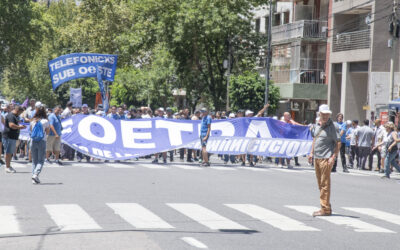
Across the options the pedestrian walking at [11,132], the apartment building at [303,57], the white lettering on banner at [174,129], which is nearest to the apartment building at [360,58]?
the apartment building at [303,57]

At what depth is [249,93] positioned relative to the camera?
45.3 meters

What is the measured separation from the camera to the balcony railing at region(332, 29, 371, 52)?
40.2 meters

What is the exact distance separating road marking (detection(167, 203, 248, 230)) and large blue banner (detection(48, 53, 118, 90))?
602 inches

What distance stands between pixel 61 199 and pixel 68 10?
6873 cm

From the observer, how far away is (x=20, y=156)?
25.2 meters

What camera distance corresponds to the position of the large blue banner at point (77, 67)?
26906 millimetres

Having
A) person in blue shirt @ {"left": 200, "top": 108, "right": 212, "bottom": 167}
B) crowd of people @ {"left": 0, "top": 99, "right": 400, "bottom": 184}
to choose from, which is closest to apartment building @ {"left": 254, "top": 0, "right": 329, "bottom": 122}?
crowd of people @ {"left": 0, "top": 99, "right": 400, "bottom": 184}

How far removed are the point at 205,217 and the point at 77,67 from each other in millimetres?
17063

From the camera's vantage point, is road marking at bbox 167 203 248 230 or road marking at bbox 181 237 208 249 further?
road marking at bbox 167 203 248 230

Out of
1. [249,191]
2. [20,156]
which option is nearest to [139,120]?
[20,156]

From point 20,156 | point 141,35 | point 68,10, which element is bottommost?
point 20,156

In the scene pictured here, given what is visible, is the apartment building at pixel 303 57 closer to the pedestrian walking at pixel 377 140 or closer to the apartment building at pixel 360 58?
the apartment building at pixel 360 58

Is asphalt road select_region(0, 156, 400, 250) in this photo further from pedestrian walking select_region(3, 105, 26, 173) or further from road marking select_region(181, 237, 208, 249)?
pedestrian walking select_region(3, 105, 26, 173)

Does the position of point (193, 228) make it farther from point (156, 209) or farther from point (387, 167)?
point (387, 167)
